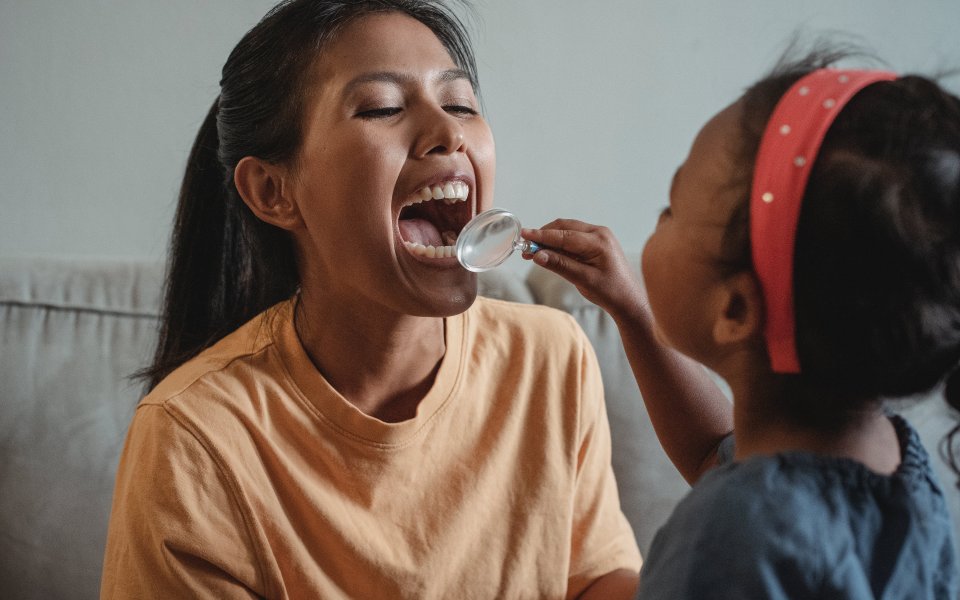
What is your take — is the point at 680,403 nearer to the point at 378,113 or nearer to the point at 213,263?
the point at 378,113

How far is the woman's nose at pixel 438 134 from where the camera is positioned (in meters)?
1.04

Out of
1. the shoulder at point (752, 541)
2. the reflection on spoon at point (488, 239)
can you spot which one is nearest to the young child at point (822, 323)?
the shoulder at point (752, 541)

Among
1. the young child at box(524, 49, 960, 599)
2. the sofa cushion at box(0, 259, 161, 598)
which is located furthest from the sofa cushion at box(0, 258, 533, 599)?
the young child at box(524, 49, 960, 599)

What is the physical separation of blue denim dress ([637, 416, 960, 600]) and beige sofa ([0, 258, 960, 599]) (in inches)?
31.4

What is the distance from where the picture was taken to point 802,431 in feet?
2.49

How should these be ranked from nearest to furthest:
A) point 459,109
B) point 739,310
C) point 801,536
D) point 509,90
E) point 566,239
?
point 801,536 < point 739,310 < point 566,239 < point 459,109 < point 509,90

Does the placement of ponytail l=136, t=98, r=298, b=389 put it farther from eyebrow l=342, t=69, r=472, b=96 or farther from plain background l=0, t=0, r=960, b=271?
plain background l=0, t=0, r=960, b=271

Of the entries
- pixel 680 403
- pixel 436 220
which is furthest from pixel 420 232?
pixel 680 403

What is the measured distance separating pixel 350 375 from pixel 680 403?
0.40 meters

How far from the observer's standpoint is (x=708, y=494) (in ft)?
2.34

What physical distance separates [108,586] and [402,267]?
464 mm

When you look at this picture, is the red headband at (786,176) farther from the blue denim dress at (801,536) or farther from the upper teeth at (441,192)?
the upper teeth at (441,192)

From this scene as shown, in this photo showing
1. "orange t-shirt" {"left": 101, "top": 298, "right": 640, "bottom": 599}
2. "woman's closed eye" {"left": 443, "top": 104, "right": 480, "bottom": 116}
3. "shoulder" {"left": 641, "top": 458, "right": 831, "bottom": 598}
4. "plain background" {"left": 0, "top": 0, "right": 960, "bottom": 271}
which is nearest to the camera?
"shoulder" {"left": 641, "top": 458, "right": 831, "bottom": 598}

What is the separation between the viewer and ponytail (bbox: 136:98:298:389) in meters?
1.22
